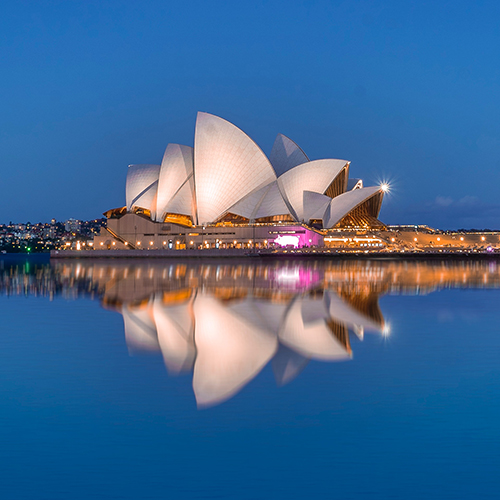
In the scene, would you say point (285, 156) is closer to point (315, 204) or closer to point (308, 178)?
point (308, 178)

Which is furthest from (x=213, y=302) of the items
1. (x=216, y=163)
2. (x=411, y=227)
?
(x=411, y=227)

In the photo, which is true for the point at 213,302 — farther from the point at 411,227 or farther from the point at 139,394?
the point at 411,227

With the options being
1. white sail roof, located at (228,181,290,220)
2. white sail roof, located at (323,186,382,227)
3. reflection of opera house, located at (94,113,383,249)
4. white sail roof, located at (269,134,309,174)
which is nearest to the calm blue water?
reflection of opera house, located at (94,113,383,249)

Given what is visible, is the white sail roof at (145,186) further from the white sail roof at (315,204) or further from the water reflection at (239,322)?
the water reflection at (239,322)

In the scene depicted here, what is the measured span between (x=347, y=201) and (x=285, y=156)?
9.42 meters

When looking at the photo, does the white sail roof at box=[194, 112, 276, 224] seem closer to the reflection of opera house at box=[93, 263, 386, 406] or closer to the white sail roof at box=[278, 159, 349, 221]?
the white sail roof at box=[278, 159, 349, 221]

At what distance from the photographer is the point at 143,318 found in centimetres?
1403

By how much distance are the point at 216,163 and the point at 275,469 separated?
5198 centimetres

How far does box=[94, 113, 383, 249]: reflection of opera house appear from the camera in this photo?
55.8 metres

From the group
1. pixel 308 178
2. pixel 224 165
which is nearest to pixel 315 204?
pixel 308 178

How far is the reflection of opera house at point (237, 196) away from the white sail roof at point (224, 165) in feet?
0.32

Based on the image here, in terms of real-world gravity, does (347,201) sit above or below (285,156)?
below

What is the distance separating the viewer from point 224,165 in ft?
183

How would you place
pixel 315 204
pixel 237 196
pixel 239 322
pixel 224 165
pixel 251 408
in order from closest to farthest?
pixel 251 408 → pixel 239 322 → pixel 224 165 → pixel 315 204 → pixel 237 196
